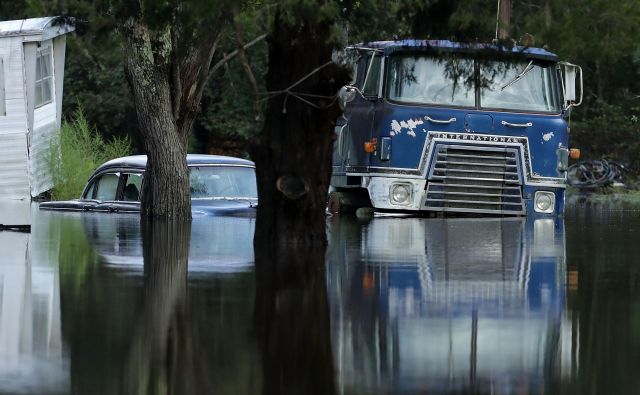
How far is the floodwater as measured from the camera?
23.9 feet

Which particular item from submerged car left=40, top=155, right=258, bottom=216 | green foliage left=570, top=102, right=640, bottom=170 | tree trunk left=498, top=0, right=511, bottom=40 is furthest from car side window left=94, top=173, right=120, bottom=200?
green foliage left=570, top=102, right=640, bottom=170

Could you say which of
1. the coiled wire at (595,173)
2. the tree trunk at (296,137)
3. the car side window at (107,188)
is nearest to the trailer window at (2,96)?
the car side window at (107,188)

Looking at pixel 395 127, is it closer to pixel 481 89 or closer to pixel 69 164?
pixel 481 89

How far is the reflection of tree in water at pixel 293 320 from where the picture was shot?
724 cm

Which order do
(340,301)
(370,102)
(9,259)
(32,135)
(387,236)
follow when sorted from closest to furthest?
(340,301) → (9,259) → (387,236) → (370,102) → (32,135)

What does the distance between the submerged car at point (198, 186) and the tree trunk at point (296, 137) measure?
23.7ft

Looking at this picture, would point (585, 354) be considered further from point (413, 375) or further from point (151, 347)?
point (151, 347)

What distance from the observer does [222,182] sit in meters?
22.8

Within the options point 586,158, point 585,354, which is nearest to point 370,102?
point 585,354

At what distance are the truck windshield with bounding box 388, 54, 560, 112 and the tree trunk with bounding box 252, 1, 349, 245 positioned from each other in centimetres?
782

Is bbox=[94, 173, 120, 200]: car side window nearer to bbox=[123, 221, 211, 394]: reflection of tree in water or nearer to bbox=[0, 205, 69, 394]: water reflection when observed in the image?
bbox=[0, 205, 69, 394]: water reflection

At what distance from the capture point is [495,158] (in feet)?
75.6

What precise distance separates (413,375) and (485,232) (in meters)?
11.9

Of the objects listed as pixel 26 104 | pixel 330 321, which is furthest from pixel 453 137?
pixel 330 321
